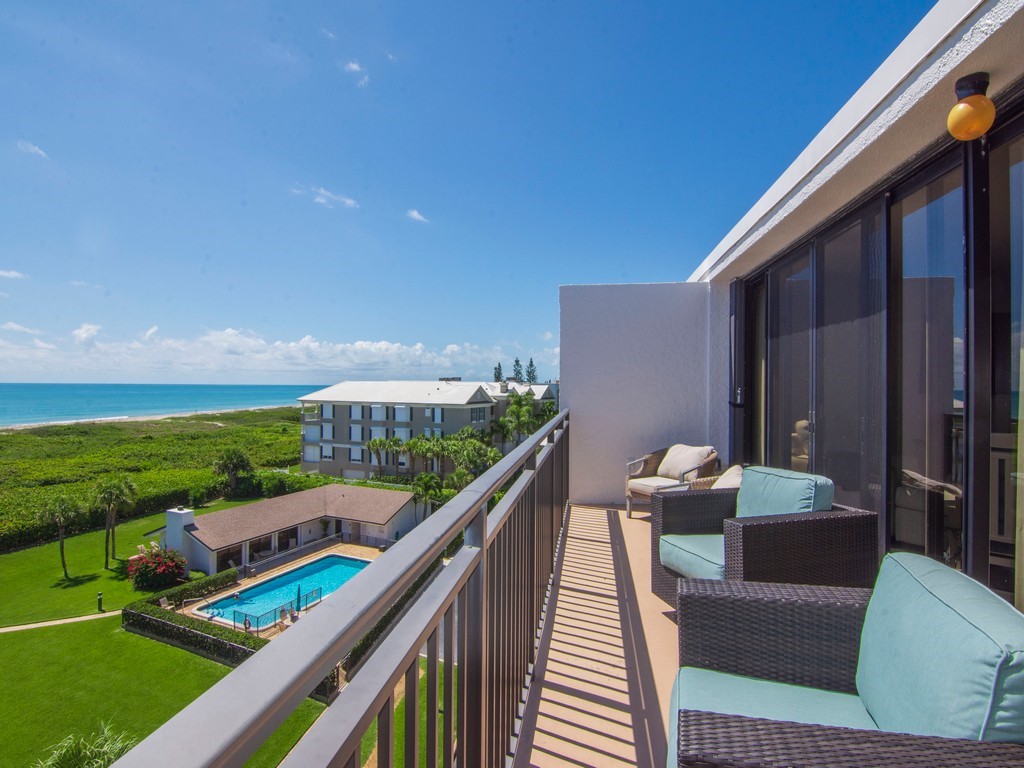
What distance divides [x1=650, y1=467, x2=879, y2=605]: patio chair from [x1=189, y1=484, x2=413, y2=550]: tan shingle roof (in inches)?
795

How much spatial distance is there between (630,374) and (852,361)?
282cm

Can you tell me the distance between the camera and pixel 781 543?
230 cm

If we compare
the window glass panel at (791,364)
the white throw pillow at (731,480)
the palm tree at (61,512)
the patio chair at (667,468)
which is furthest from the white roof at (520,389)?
the white throw pillow at (731,480)

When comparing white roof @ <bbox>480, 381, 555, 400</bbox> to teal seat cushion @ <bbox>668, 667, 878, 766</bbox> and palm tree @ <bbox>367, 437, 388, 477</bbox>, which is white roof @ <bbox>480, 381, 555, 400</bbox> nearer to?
palm tree @ <bbox>367, 437, 388, 477</bbox>

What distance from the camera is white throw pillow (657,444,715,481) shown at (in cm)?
479

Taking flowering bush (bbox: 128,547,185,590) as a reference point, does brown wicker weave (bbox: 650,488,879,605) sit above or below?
above

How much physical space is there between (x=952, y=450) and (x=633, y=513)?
3.31m

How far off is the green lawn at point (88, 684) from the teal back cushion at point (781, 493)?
14.2 metres

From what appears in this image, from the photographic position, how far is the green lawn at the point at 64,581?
59.7 feet

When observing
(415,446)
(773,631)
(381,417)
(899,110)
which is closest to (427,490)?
(415,446)

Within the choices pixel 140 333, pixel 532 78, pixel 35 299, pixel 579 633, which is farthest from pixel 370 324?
pixel 579 633

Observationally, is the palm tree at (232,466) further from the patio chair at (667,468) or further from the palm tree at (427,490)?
the patio chair at (667,468)

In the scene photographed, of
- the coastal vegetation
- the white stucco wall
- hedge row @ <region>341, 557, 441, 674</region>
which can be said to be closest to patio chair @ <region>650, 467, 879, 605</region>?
hedge row @ <region>341, 557, 441, 674</region>

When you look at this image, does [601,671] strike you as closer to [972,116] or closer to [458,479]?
[972,116]
